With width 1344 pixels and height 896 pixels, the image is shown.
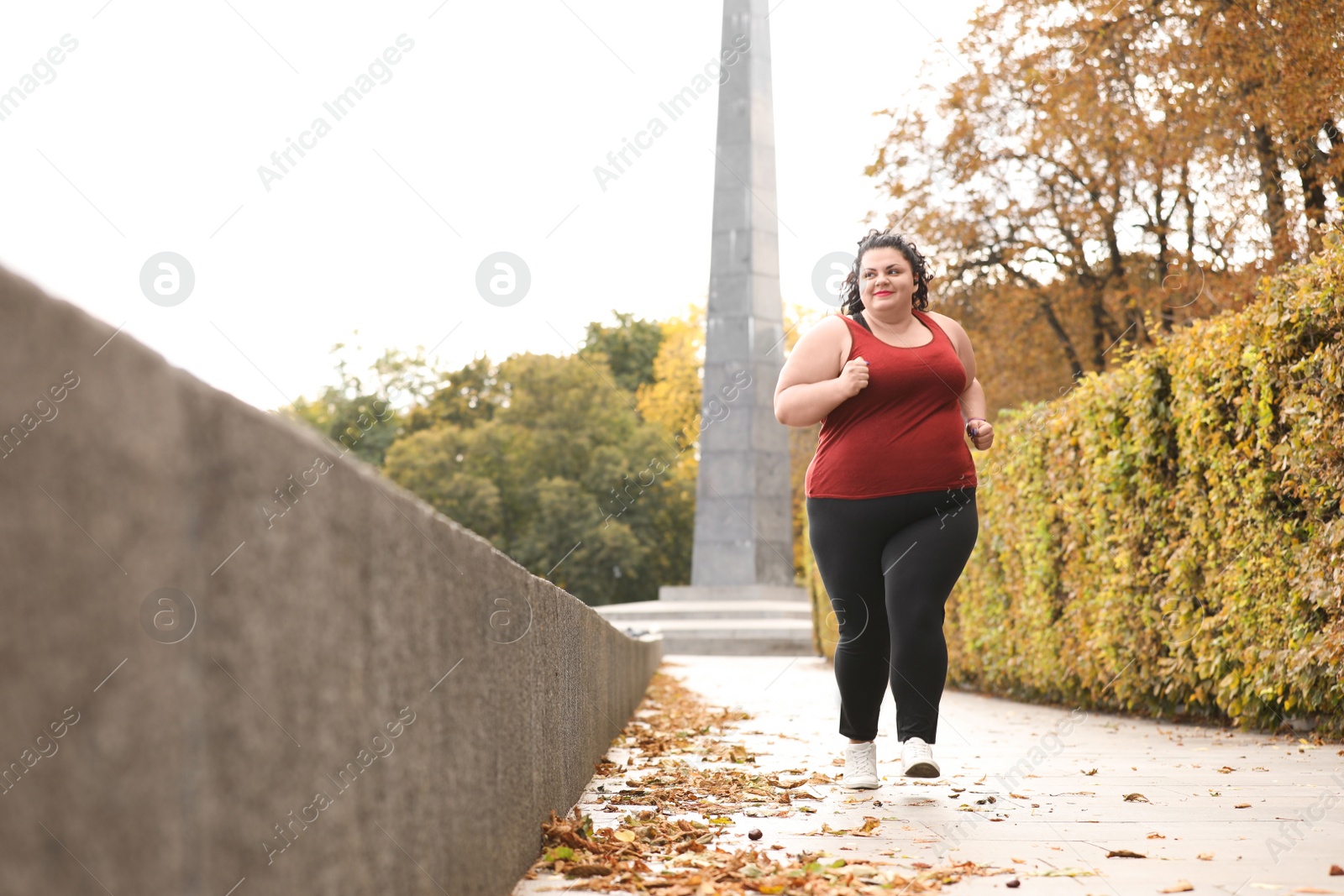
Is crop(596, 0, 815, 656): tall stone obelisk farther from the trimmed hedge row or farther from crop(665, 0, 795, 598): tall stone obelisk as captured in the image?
the trimmed hedge row

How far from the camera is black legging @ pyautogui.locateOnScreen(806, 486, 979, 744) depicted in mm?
4438

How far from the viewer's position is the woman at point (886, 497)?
4.45 metres

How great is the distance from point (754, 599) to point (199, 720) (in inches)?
1153

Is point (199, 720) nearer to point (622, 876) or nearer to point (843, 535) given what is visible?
point (622, 876)

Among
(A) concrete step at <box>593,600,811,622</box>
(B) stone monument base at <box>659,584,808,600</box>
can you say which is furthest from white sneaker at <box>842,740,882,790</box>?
(B) stone monument base at <box>659,584,808,600</box>

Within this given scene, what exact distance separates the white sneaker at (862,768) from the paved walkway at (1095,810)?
7 cm

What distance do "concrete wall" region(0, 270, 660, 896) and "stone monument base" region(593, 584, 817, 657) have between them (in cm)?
2130

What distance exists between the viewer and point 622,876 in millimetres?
2979

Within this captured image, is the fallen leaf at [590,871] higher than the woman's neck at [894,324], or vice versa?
the woman's neck at [894,324]

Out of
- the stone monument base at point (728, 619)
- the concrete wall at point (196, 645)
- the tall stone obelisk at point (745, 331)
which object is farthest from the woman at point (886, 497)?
the tall stone obelisk at point (745, 331)

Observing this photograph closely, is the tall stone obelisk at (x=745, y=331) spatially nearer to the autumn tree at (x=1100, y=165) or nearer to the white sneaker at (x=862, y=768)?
the autumn tree at (x=1100, y=165)

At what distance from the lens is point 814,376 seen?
186 inches

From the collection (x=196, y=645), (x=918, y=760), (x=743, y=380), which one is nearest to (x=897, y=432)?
(x=918, y=760)

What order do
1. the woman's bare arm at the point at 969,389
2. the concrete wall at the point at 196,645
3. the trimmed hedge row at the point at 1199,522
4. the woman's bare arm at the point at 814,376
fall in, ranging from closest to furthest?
the concrete wall at the point at 196,645, the woman's bare arm at the point at 814,376, the woman's bare arm at the point at 969,389, the trimmed hedge row at the point at 1199,522
